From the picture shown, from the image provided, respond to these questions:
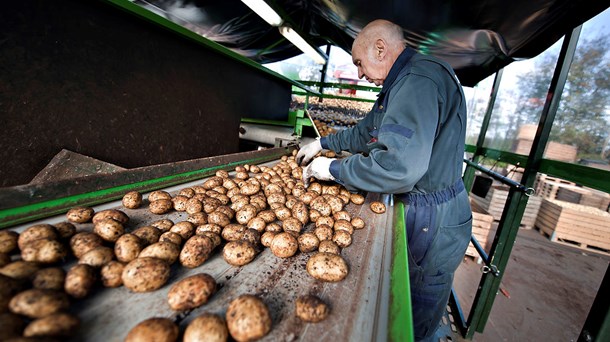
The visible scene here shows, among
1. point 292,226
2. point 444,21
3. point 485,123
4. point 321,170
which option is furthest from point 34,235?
point 485,123

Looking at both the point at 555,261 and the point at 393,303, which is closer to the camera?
the point at 393,303

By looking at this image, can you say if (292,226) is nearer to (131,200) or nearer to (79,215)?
(131,200)

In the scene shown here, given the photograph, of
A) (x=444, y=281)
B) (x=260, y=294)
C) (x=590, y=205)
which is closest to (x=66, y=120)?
(x=260, y=294)

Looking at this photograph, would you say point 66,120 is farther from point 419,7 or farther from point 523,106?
point 523,106

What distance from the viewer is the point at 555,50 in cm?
286

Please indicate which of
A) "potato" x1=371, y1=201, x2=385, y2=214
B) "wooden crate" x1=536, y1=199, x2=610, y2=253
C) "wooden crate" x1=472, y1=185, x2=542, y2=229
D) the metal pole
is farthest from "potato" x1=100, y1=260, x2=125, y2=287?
"wooden crate" x1=536, y1=199, x2=610, y2=253

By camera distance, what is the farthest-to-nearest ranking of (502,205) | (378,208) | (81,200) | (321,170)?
(502,205) < (321,170) < (378,208) < (81,200)

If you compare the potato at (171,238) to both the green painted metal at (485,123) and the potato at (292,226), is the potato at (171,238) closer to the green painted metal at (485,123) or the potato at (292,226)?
the potato at (292,226)

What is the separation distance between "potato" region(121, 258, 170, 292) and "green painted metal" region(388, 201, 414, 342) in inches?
33.3

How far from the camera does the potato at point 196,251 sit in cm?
106

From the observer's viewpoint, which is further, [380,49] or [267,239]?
[380,49]

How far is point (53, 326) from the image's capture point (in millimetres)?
671

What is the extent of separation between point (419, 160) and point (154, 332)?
1453mm

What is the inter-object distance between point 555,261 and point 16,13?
350 inches
